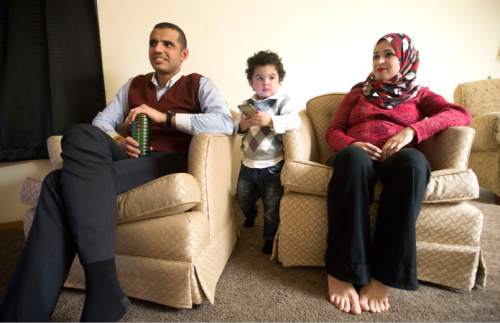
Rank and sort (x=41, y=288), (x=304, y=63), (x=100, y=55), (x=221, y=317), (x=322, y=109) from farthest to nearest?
(x=304, y=63) → (x=100, y=55) → (x=322, y=109) → (x=221, y=317) → (x=41, y=288)

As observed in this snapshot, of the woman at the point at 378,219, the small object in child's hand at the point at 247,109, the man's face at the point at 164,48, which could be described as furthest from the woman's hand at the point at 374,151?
the man's face at the point at 164,48

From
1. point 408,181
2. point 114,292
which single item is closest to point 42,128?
point 114,292

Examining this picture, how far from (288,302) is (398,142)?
0.71m

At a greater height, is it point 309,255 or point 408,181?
point 408,181

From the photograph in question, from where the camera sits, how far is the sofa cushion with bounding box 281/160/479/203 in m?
0.87

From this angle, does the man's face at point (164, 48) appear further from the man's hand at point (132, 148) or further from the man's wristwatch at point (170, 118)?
the man's hand at point (132, 148)

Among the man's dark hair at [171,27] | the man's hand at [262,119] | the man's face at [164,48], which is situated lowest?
the man's hand at [262,119]

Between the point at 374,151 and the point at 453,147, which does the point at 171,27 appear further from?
the point at 453,147

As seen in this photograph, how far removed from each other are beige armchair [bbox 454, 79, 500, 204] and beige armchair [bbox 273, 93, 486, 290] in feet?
2.76

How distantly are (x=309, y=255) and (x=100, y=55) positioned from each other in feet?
5.35

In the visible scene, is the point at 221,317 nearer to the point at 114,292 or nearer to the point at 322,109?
the point at 114,292

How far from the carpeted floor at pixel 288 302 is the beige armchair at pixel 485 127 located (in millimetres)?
864

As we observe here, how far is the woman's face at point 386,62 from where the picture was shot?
1.13 metres

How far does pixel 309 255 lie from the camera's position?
102 cm
